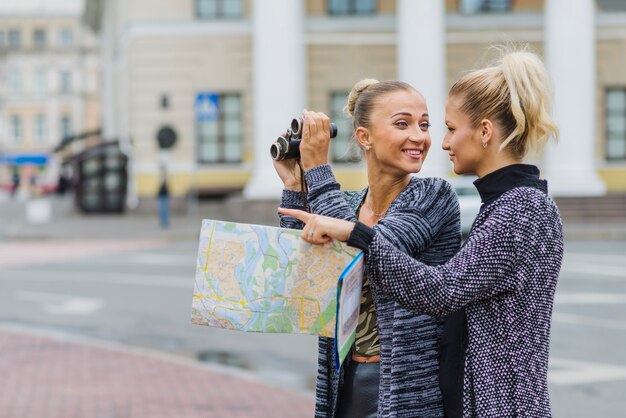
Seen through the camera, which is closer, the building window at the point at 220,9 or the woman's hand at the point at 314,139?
the woman's hand at the point at 314,139

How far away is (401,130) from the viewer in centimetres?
292

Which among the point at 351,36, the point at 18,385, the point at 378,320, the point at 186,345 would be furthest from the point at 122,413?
the point at 351,36

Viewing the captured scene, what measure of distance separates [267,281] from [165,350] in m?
7.33

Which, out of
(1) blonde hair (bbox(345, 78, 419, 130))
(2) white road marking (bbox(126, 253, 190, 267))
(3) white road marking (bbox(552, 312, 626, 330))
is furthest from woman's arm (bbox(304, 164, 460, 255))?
(2) white road marking (bbox(126, 253, 190, 267))

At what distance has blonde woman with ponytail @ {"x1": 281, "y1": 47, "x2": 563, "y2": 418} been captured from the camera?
259cm

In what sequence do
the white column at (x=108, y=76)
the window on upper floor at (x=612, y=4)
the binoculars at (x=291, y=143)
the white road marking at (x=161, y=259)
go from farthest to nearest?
1. the white column at (x=108, y=76)
2. the white road marking at (x=161, y=259)
3. the window on upper floor at (x=612, y=4)
4. the binoculars at (x=291, y=143)

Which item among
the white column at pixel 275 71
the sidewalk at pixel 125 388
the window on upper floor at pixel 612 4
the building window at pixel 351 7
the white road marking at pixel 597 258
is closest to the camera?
the window on upper floor at pixel 612 4

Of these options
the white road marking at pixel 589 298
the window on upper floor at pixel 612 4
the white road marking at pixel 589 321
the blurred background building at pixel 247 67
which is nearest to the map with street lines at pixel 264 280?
the window on upper floor at pixel 612 4

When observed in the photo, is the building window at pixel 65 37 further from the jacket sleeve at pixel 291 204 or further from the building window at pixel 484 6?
→ the jacket sleeve at pixel 291 204

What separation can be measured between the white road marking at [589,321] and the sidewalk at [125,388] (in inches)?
167

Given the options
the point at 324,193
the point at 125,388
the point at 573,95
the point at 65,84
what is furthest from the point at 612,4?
the point at 65,84

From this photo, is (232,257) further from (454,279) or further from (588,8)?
(588,8)

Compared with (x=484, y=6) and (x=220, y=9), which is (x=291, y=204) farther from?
(x=220, y=9)

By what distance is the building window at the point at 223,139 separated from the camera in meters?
31.9
